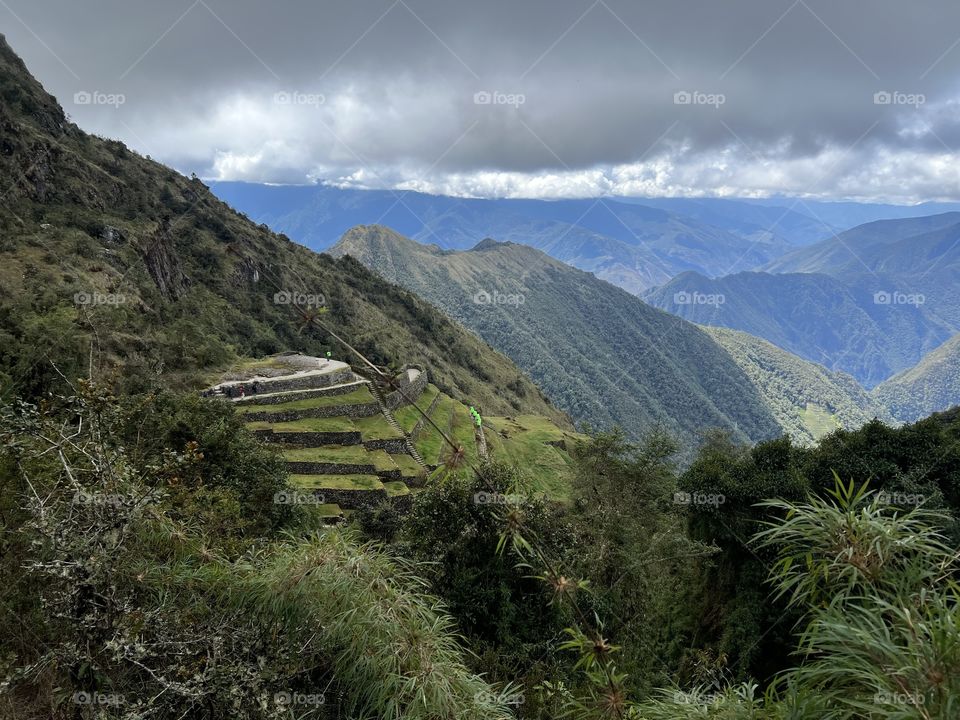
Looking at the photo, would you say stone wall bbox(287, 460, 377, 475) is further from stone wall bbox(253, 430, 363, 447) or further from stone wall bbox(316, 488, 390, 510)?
stone wall bbox(253, 430, 363, 447)

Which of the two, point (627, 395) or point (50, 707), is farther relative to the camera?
point (627, 395)

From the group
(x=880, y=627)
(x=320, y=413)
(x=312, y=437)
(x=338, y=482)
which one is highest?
(x=320, y=413)

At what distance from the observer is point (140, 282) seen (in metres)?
37.1

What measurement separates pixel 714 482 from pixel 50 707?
17667mm

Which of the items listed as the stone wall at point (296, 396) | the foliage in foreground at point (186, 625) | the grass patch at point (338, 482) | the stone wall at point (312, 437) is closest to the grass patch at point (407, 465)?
the stone wall at point (312, 437)

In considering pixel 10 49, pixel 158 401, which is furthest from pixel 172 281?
pixel 158 401

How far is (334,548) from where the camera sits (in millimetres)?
5426

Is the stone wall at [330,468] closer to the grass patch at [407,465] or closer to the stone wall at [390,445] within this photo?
the grass patch at [407,465]

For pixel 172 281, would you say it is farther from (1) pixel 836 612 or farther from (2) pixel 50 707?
(1) pixel 836 612

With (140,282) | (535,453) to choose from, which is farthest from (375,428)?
(140,282)

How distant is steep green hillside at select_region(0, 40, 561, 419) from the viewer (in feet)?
71.9

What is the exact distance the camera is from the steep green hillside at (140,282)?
21.9m

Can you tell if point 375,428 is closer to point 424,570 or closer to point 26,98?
point 424,570

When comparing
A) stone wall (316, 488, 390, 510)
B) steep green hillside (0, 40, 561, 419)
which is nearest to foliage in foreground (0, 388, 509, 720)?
steep green hillside (0, 40, 561, 419)
